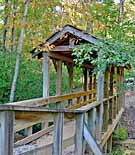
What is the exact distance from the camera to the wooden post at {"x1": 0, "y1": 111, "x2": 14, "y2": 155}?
2525mm

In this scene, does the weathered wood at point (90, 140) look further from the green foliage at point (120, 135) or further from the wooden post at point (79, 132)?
the green foliage at point (120, 135)

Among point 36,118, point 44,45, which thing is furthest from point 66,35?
point 36,118

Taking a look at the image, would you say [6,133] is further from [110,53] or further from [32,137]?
[110,53]

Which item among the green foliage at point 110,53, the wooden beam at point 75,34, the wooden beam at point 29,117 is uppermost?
the wooden beam at point 75,34

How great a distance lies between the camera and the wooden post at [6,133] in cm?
253

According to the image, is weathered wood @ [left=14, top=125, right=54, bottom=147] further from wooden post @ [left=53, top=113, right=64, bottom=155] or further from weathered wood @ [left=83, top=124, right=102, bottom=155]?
wooden post @ [left=53, top=113, right=64, bottom=155]

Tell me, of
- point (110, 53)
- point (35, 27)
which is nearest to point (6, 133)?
point (110, 53)

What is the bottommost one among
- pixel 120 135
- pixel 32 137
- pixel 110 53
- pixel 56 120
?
pixel 120 135

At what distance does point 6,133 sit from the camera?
8.33ft

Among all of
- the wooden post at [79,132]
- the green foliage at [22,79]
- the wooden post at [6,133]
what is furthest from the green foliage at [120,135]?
the wooden post at [6,133]

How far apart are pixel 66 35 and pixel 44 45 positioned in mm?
714

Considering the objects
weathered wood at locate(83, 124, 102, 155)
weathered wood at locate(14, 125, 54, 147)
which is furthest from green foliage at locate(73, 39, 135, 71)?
weathered wood at locate(83, 124, 102, 155)

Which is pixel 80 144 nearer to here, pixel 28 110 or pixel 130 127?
pixel 28 110

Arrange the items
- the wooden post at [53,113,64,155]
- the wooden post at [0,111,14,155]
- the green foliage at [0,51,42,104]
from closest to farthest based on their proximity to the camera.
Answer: the wooden post at [0,111,14,155] → the wooden post at [53,113,64,155] → the green foliage at [0,51,42,104]
